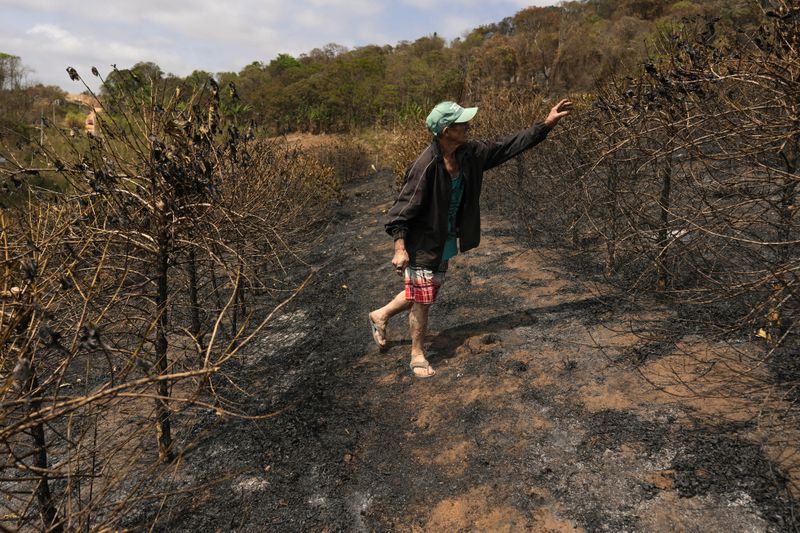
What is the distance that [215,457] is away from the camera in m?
3.56

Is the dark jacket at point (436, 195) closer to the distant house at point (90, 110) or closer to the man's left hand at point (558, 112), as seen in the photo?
the man's left hand at point (558, 112)

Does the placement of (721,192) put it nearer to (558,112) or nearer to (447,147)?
(558,112)

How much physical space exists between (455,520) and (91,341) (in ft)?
6.11

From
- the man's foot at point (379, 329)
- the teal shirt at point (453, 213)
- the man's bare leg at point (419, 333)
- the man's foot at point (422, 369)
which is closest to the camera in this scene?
the teal shirt at point (453, 213)

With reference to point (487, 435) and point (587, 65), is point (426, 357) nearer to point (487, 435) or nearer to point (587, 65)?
point (487, 435)

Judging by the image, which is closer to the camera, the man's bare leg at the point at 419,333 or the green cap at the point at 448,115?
the green cap at the point at 448,115

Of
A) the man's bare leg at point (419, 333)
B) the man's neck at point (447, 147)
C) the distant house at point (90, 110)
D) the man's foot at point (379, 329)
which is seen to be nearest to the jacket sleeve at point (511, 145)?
the man's neck at point (447, 147)

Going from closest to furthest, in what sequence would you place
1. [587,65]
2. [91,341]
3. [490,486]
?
[91,341], [490,486], [587,65]

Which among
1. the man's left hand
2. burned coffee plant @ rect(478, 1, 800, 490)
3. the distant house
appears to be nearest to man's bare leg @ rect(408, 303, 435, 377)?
burned coffee plant @ rect(478, 1, 800, 490)

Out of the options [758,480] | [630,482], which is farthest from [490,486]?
[758,480]

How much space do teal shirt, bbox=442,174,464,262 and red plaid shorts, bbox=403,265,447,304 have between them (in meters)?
0.15

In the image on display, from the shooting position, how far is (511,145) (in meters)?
3.72

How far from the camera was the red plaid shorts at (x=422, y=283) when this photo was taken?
12.2 ft

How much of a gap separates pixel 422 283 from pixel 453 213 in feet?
1.82
